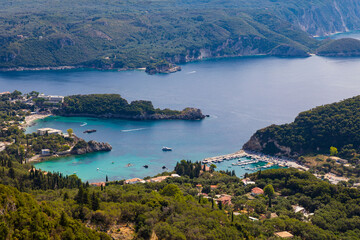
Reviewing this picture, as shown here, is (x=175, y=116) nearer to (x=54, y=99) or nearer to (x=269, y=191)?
(x=54, y=99)

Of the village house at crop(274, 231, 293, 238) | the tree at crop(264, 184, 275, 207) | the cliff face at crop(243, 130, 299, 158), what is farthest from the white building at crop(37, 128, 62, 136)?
the village house at crop(274, 231, 293, 238)

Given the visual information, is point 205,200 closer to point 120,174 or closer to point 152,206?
point 152,206

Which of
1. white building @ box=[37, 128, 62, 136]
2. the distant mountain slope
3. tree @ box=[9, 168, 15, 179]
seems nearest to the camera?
tree @ box=[9, 168, 15, 179]

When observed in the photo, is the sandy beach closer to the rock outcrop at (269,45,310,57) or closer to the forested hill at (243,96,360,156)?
the forested hill at (243,96,360,156)

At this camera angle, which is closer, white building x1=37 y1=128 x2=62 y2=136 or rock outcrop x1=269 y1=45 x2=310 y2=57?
white building x1=37 y1=128 x2=62 y2=136

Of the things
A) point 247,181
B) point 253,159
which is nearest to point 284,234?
point 247,181

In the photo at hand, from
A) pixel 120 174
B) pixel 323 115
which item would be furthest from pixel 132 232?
pixel 323 115

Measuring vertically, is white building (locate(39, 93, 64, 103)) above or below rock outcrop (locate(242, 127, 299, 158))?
above

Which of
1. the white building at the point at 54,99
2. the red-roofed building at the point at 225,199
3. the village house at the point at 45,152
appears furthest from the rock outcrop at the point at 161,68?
the red-roofed building at the point at 225,199
